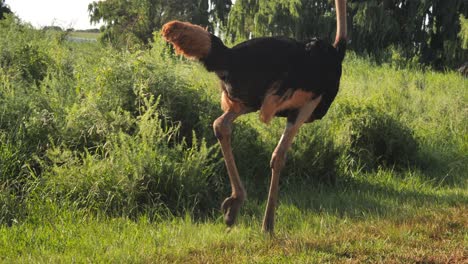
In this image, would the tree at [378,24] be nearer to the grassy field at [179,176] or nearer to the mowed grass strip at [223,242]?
the grassy field at [179,176]

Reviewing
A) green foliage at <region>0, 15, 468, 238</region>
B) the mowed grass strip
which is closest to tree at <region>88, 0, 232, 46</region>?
green foliage at <region>0, 15, 468, 238</region>

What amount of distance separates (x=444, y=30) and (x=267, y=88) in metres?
14.2

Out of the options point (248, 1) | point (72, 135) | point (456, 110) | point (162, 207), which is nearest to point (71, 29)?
point (72, 135)

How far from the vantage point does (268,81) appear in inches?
154

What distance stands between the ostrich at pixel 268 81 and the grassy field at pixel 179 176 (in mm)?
481

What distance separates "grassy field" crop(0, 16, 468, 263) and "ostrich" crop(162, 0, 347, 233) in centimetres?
48

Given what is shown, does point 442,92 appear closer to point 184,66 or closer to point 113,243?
point 184,66

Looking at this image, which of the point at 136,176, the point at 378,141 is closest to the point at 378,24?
the point at 378,141

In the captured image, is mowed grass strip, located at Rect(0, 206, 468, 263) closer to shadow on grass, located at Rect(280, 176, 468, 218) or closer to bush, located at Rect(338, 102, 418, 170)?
shadow on grass, located at Rect(280, 176, 468, 218)

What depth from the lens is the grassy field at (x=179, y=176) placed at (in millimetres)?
3838

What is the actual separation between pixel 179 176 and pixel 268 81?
133 centimetres

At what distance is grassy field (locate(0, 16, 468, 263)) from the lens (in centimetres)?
384

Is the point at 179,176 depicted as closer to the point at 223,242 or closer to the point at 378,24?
the point at 223,242

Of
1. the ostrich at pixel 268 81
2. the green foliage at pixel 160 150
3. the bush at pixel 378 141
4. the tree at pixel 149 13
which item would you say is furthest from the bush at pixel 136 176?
the tree at pixel 149 13
